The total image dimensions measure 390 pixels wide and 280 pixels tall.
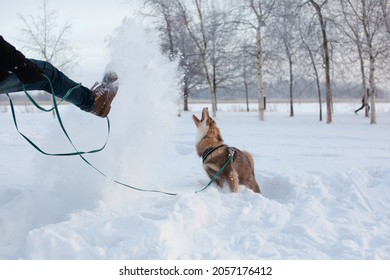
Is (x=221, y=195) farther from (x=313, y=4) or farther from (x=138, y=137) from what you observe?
(x=313, y=4)

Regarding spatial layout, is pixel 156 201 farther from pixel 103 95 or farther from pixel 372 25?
pixel 372 25

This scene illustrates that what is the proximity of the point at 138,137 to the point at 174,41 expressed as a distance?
27.4 metres

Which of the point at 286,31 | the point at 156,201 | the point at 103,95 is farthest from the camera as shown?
the point at 286,31

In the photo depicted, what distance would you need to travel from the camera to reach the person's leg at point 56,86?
3.78 m

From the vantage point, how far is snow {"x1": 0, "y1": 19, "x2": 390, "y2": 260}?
3672mm

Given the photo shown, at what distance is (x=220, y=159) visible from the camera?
6.25 m

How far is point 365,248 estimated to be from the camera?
379 centimetres

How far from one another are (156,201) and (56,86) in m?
1.92

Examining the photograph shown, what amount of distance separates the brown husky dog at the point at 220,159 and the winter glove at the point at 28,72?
302 centimetres

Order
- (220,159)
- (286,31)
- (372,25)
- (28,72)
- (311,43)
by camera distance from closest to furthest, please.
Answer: (28,72)
(220,159)
(372,25)
(286,31)
(311,43)

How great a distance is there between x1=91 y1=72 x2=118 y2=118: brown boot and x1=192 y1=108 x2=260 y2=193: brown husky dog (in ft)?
5.85

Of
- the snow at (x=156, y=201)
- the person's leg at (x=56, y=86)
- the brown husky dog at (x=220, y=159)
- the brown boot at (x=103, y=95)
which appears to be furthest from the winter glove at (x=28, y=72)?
the brown husky dog at (x=220, y=159)

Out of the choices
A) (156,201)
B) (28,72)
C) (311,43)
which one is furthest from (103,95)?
(311,43)
